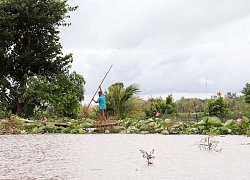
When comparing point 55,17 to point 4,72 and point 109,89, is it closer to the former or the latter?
point 4,72

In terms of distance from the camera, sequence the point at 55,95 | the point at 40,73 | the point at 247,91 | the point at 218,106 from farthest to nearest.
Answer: the point at 247,91, the point at 218,106, the point at 40,73, the point at 55,95

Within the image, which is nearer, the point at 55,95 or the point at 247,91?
the point at 55,95

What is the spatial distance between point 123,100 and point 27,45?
573cm

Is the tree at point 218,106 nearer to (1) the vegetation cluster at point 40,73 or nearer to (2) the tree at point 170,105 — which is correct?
(2) the tree at point 170,105

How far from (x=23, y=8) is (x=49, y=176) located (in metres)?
14.1

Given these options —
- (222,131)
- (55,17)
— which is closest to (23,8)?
(55,17)

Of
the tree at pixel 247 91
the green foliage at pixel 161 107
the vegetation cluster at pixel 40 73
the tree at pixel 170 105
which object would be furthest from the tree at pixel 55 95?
the tree at pixel 247 91

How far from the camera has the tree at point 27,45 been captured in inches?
610

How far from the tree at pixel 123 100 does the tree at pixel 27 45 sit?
2.87 m

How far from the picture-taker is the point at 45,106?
53.5 feet

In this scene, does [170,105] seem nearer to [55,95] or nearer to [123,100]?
[123,100]

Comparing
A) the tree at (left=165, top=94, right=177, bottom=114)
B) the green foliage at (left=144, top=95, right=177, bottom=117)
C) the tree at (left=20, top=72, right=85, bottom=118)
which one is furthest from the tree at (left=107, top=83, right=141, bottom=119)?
the tree at (left=165, top=94, right=177, bottom=114)

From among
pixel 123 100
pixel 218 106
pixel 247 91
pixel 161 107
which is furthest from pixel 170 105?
pixel 247 91

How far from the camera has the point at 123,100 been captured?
1761cm
